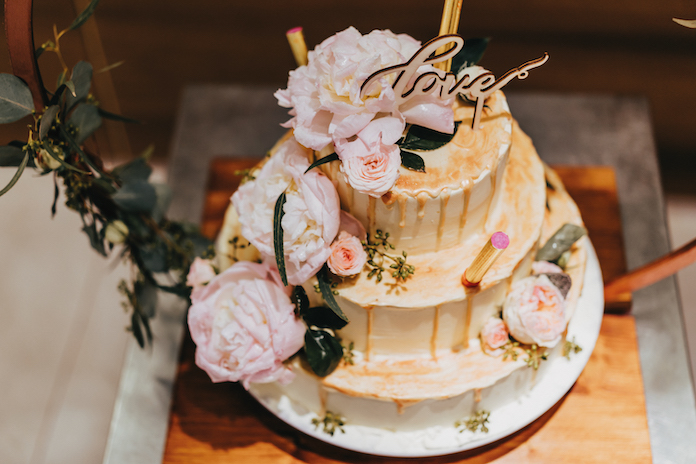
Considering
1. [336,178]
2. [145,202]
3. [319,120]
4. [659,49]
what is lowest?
[145,202]

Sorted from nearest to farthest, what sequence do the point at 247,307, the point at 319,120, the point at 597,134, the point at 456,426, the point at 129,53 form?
the point at 319,120 → the point at 247,307 → the point at 456,426 → the point at 597,134 → the point at 129,53

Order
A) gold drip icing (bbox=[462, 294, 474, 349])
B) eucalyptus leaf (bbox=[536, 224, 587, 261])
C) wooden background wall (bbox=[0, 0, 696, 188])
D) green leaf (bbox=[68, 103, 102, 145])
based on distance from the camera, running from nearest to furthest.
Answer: gold drip icing (bbox=[462, 294, 474, 349]) → green leaf (bbox=[68, 103, 102, 145]) → eucalyptus leaf (bbox=[536, 224, 587, 261]) → wooden background wall (bbox=[0, 0, 696, 188])

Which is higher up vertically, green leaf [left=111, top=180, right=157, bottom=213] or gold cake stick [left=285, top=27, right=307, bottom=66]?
gold cake stick [left=285, top=27, right=307, bottom=66]

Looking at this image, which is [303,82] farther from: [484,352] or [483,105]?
[484,352]

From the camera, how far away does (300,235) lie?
4.05ft

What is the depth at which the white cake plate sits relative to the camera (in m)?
1.46

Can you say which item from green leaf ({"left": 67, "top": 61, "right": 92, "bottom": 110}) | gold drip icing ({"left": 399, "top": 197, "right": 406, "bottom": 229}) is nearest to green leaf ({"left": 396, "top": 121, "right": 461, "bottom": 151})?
gold drip icing ({"left": 399, "top": 197, "right": 406, "bottom": 229})

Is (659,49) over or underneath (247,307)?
over

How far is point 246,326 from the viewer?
4.37 ft

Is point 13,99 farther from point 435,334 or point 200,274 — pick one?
point 435,334

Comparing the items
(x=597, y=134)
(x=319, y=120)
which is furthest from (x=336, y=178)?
(x=597, y=134)

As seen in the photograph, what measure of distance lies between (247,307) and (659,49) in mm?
2253

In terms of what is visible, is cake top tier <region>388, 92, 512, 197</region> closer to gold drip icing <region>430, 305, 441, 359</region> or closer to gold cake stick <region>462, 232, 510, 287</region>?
gold cake stick <region>462, 232, 510, 287</region>

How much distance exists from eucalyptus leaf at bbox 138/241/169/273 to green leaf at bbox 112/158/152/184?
0.69 feet
